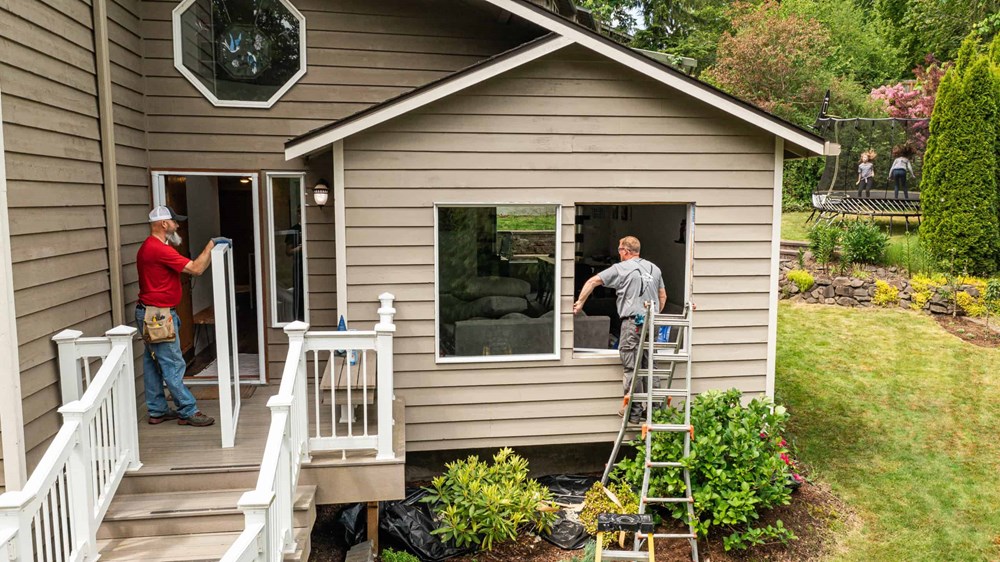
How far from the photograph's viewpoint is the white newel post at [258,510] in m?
3.12

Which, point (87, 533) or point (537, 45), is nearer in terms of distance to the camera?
point (87, 533)

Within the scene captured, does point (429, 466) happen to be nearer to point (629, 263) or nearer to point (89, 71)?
point (629, 263)

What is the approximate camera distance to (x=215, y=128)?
6527mm

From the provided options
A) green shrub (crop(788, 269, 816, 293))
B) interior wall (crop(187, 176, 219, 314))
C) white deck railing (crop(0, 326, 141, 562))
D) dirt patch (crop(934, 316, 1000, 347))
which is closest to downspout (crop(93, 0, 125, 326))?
white deck railing (crop(0, 326, 141, 562))

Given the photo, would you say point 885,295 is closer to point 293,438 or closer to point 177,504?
point 293,438

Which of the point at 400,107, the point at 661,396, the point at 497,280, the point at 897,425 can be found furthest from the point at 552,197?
the point at 897,425

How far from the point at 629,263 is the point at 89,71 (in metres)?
4.58

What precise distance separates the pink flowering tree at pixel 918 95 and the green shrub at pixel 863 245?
20.8ft

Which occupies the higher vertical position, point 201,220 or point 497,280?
point 201,220

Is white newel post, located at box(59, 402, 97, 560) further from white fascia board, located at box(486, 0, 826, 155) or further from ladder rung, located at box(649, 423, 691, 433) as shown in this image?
white fascia board, located at box(486, 0, 826, 155)

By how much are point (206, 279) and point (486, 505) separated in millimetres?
4760

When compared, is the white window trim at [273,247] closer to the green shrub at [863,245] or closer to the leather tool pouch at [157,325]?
the leather tool pouch at [157,325]

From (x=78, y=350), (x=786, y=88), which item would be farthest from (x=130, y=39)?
(x=786, y=88)

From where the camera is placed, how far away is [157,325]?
488cm
